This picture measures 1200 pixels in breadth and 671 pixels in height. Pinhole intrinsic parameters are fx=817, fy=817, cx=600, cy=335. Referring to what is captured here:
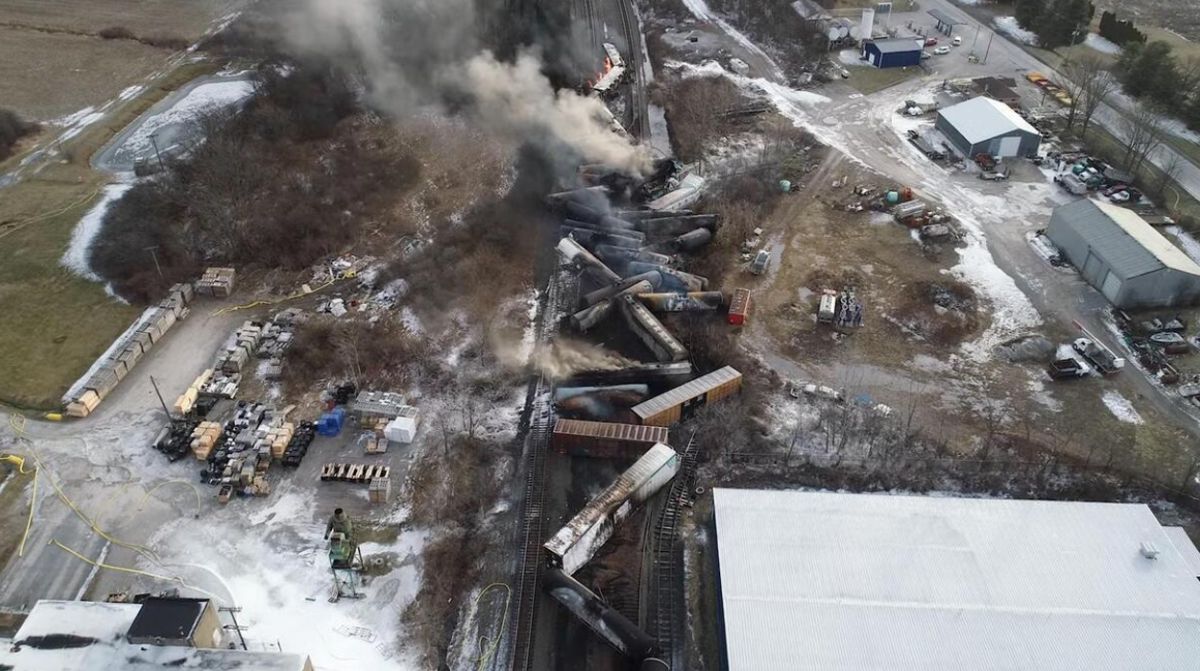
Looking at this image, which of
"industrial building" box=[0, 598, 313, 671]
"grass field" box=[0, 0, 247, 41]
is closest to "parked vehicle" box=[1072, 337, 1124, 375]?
"industrial building" box=[0, 598, 313, 671]

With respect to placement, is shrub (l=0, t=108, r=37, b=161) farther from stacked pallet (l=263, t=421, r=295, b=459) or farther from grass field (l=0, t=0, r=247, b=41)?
stacked pallet (l=263, t=421, r=295, b=459)

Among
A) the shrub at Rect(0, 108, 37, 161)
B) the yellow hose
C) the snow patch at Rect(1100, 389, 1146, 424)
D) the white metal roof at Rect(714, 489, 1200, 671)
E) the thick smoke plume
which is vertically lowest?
the snow patch at Rect(1100, 389, 1146, 424)

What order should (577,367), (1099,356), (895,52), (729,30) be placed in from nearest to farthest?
(1099,356), (577,367), (895,52), (729,30)

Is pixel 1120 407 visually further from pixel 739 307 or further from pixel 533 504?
pixel 533 504

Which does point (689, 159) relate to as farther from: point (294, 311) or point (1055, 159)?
point (294, 311)

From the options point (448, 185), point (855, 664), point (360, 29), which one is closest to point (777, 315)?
point (855, 664)

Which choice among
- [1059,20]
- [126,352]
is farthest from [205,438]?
[1059,20]
